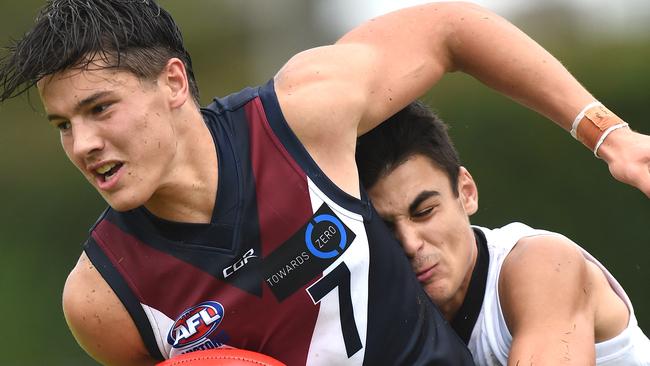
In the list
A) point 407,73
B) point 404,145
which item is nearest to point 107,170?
point 407,73

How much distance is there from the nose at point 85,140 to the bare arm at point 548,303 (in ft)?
4.97

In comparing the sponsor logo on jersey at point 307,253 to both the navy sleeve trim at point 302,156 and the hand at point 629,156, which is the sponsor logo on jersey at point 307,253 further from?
the hand at point 629,156

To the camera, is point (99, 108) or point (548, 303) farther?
point (548, 303)

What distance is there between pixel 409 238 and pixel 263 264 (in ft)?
2.19

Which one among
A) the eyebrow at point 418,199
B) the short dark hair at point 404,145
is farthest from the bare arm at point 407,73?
the eyebrow at point 418,199

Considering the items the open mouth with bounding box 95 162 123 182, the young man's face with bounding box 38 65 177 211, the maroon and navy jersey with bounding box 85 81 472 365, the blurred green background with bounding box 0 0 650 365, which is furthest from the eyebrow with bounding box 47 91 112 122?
the blurred green background with bounding box 0 0 650 365

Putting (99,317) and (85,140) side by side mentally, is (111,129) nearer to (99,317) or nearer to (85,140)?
(85,140)

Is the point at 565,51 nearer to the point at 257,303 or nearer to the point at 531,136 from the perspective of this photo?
the point at 531,136

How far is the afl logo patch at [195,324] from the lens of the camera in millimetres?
4082

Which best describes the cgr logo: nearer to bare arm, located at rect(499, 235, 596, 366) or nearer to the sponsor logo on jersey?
the sponsor logo on jersey

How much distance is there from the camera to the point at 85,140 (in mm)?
3832

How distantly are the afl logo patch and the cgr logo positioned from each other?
0.10m

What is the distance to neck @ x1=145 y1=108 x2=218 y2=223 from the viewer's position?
408cm

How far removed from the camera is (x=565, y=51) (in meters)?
8.58
